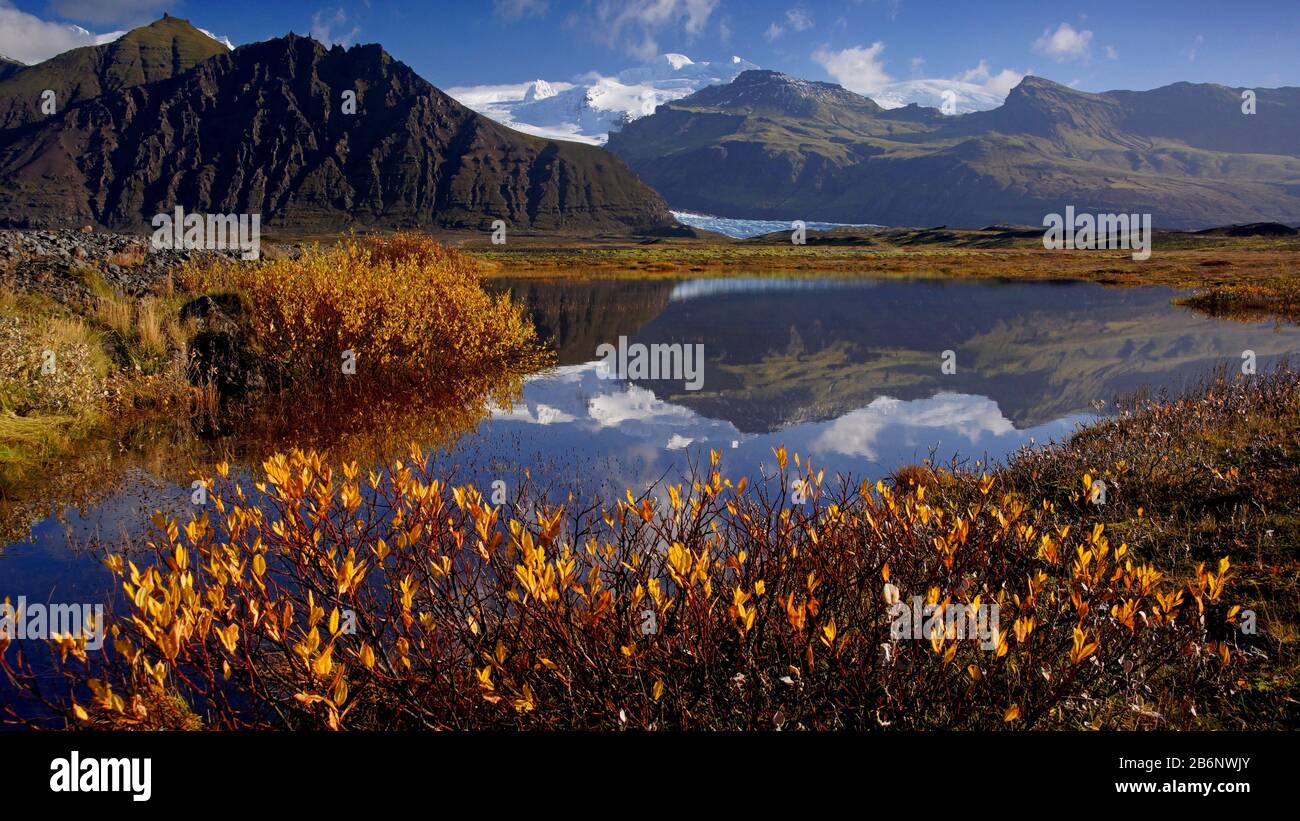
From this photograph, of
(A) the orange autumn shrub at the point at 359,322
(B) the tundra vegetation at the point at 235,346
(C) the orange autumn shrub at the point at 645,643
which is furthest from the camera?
(A) the orange autumn shrub at the point at 359,322

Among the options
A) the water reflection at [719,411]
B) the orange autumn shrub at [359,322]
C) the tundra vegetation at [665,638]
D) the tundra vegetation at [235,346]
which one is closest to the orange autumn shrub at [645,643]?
the tundra vegetation at [665,638]

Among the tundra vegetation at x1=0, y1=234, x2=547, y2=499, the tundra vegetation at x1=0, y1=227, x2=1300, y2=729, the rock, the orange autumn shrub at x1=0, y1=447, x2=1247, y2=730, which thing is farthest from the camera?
the rock

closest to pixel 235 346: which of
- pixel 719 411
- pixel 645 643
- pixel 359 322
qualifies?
pixel 359 322

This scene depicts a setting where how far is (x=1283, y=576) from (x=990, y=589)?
368 centimetres

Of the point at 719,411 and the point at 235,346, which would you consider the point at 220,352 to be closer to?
the point at 235,346

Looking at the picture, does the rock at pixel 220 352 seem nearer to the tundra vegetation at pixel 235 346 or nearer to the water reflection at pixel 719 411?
the tundra vegetation at pixel 235 346

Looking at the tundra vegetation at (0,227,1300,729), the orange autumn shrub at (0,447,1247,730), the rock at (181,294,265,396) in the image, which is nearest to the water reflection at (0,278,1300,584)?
the rock at (181,294,265,396)

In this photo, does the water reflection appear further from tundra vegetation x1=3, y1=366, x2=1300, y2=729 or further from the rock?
tundra vegetation x1=3, y1=366, x2=1300, y2=729

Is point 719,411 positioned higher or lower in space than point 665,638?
higher

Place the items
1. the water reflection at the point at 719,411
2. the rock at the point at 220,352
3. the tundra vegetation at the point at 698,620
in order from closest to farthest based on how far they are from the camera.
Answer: the tundra vegetation at the point at 698,620
the water reflection at the point at 719,411
the rock at the point at 220,352

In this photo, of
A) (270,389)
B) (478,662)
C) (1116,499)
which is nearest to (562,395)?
(270,389)

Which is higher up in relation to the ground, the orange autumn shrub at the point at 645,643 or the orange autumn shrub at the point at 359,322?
the orange autumn shrub at the point at 359,322

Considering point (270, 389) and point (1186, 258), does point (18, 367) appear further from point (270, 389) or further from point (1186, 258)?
point (1186, 258)

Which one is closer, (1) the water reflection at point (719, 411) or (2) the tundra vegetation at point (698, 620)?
(2) the tundra vegetation at point (698, 620)
